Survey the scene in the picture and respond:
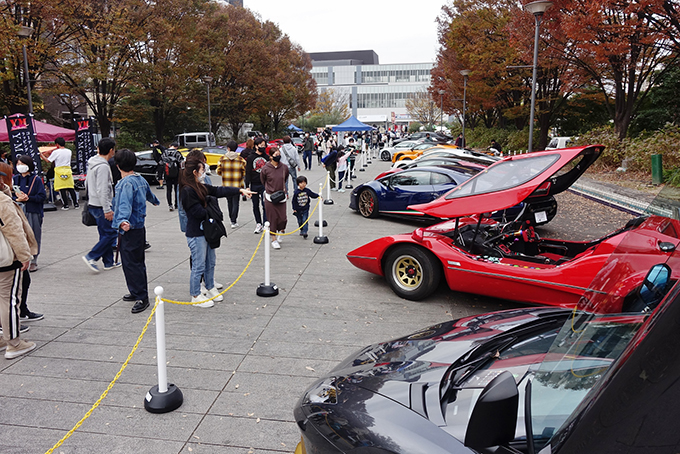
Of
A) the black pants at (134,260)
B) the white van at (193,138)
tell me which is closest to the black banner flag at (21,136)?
the black pants at (134,260)

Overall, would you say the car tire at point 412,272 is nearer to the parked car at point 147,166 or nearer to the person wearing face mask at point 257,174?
the person wearing face mask at point 257,174

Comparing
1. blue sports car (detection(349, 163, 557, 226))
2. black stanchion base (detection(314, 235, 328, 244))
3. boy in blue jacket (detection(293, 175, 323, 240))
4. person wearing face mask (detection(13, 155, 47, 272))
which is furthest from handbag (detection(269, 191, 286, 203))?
blue sports car (detection(349, 163, 557, 226))

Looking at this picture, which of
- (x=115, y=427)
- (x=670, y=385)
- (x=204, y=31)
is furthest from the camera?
(x=204, y=31)

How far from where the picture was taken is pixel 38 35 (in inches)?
727

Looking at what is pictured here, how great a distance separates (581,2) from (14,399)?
1929 centimetres

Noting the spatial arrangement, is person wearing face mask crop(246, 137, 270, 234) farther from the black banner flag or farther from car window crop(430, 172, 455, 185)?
the black banner flag

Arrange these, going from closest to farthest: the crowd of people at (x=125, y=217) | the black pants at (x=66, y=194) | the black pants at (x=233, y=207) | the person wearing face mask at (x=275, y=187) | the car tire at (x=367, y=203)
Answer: the crowd of people at (x=125, y=217), the person wearing face mask at (x=275, y=187), the black pants at (x=233, y=207), the car tire at (x=367, y=203), the black pants at (x=66, y=194)

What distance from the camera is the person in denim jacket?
18.8 ft

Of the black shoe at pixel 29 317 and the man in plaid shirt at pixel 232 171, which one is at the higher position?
the man in plaid shirt at pixel 232 171

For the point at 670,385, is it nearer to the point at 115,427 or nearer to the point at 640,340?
the point at 640,340

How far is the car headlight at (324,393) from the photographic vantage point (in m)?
2.31

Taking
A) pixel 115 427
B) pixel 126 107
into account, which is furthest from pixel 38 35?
pixel 115 427

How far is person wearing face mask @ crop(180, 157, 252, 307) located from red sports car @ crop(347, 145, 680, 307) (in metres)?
1.99

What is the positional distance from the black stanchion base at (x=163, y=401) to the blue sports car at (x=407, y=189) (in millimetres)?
8014
